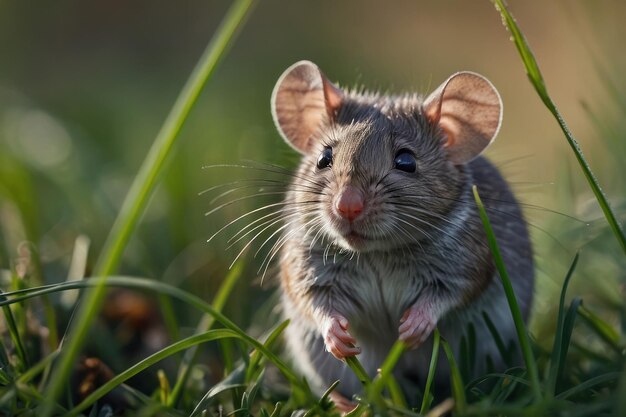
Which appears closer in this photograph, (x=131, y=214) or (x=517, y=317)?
(x=131, y=214)

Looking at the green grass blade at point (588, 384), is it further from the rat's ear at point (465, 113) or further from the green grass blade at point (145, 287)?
the rat's ear at point (465, 113)

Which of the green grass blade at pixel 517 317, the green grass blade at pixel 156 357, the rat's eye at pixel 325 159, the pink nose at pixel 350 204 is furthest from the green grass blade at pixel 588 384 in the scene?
the rat's eye at pixel 325 159

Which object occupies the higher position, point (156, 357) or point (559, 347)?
point (559, 347)

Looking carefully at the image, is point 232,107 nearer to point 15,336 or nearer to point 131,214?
point 15,336

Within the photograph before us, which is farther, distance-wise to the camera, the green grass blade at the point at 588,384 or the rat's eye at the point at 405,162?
the rat's eye at the point at 405,162

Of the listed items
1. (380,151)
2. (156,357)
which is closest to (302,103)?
(380,151)

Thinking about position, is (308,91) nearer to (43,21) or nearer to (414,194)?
(414,194)

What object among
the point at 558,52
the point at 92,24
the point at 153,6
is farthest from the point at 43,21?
the point at 558,52
